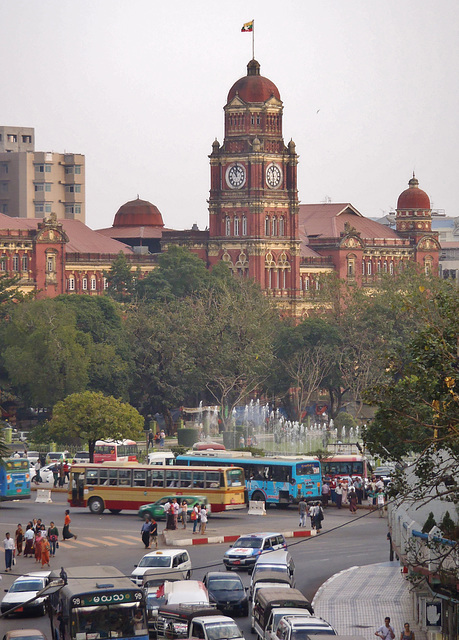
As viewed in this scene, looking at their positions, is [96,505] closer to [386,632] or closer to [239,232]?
[386,632]

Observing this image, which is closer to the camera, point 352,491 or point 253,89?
point 352,491

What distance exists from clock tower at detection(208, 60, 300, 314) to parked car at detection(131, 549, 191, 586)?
317ft

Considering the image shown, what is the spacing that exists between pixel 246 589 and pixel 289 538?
13752 millimetres

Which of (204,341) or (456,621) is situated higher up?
(204,341)

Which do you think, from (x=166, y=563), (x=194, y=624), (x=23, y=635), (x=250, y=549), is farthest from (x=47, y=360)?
(x=23, y=635)

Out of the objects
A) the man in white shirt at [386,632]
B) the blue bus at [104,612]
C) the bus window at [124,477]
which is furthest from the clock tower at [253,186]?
the blue bus at [104,612]

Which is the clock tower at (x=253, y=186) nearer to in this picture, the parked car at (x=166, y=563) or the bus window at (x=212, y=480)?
the bus window at (x=212, y=480)

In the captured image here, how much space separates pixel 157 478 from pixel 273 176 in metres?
82.4

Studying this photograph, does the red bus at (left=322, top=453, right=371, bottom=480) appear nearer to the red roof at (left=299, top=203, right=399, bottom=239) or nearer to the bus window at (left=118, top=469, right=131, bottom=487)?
the bus window at (left=118, top=469, right=131, bottom=487)

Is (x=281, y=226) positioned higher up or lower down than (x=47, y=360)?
higher up

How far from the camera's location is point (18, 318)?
105m

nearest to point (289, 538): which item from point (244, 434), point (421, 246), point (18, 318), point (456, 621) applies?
point (456, 621)

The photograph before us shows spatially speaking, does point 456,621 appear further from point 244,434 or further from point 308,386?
point 308,386

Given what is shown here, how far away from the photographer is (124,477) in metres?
64.0
